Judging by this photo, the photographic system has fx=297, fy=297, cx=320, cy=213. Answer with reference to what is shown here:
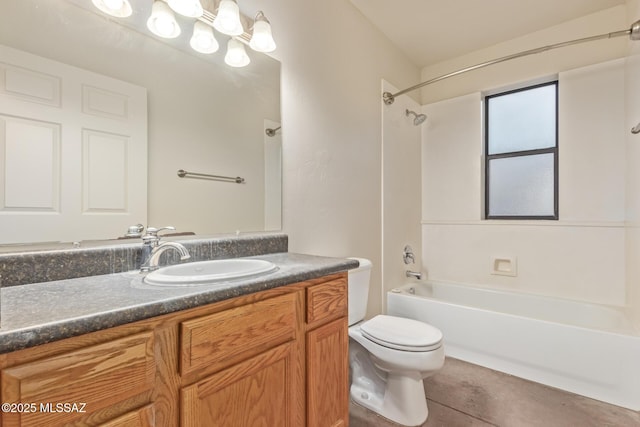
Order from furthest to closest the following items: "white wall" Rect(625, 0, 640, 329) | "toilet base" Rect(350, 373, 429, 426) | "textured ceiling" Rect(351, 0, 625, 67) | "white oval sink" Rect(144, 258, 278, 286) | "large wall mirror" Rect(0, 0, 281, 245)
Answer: "textured ceiling" Rect(351, 0, 625, 67)
"white wall" Rect(625, 0, 640, 329)
"toilet base" Rect(350, 373, 429, 426)
"large wall mirror" Rect(0, 0, 281, 245)
"white oval sink" Rect(144, 258, 278, 286)

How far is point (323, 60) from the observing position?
1848mm

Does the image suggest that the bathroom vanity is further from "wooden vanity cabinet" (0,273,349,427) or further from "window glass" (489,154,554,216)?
"window glass" (489,154,554,216)

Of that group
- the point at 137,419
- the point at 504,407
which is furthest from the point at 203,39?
the point at 504,407

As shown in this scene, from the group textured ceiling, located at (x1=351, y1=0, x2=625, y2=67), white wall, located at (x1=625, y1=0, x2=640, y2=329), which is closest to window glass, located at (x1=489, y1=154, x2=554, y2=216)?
white wall, located at (x1=625, y1=0, x2=640, y2=329)

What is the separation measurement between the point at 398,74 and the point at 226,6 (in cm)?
177

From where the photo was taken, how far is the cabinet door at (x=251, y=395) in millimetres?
741

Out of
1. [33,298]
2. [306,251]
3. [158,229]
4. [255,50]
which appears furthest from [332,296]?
[255,50]

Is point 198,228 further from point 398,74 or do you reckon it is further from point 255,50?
point 398,74

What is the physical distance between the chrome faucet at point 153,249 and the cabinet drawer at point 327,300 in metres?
0.45

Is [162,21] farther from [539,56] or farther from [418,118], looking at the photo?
[539,56]

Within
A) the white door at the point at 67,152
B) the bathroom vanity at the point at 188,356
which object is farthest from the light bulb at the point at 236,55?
the bathroom vanity at the point at 188,356

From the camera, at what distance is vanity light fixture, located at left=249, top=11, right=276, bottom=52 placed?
1.39m

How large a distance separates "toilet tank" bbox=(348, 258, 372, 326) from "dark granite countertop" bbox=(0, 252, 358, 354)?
705mm

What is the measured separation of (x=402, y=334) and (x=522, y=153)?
1989mm
